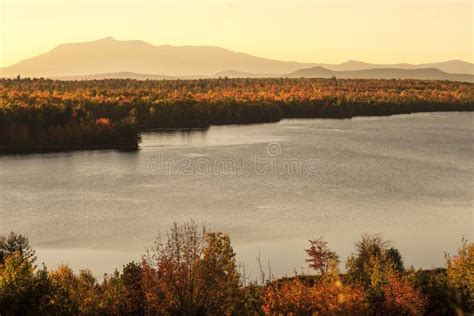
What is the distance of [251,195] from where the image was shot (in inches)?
2559

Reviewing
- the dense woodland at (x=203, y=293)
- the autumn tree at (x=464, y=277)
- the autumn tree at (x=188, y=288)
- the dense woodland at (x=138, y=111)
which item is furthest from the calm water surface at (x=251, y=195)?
the autumn tree at (x=188, y=288)

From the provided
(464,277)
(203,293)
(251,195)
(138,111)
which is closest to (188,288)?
(203,293)

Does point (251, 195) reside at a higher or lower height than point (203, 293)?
lower

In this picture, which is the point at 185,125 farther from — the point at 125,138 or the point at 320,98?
the point at 320,98

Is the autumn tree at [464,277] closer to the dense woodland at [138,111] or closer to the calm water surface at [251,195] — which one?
the calm water surface at [251,195]

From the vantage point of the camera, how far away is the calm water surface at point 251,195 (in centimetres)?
4825

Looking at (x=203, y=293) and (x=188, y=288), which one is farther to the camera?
(x=203, y=293)

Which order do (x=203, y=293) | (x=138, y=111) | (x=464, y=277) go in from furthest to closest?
(x=138, y=111)
(x=464, y=277)
(x=203, y=293)

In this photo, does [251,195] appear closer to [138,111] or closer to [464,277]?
[464,277]

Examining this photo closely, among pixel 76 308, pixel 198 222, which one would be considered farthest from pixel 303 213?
pixel 76 308

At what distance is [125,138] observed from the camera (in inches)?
3952

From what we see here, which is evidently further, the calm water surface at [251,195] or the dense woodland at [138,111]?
the dense woodland at [138,111]

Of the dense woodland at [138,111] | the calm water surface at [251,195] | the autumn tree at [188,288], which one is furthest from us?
the dense woodland at [138,111]

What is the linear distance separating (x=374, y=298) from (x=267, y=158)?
2305 inches
